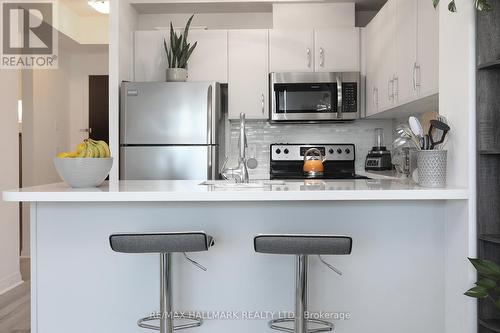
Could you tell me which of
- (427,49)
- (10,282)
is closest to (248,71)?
(427,49)

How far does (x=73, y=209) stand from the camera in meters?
2.22

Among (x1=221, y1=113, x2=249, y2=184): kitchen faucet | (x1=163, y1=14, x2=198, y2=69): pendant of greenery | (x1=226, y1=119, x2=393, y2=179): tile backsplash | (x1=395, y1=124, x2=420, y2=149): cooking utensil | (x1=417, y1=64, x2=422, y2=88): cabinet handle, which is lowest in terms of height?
(x1=221, y1=113, x2=249, y2=184): kitchen faucet

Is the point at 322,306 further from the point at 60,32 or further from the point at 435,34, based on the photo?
the point at 60,32

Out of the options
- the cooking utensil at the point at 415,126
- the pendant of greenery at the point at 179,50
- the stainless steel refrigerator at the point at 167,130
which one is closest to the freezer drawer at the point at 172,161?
the stainless steel refrigerator at the point at 167,130

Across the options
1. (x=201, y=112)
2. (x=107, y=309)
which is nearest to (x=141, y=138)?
(x=201, y=112)

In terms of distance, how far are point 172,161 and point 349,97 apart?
5.01 ft

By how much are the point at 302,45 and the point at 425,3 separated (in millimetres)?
1506

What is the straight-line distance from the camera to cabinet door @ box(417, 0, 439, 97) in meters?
2.56

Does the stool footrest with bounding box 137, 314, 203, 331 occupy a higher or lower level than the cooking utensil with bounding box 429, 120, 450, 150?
lower

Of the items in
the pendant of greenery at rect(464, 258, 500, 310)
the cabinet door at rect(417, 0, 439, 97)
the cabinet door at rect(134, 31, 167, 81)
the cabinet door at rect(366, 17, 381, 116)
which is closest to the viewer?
the pendant of greenery at rect(464, 258, 500, 310)

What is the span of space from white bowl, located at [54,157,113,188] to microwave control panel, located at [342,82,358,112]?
239cm

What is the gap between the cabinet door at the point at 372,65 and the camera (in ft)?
12.3

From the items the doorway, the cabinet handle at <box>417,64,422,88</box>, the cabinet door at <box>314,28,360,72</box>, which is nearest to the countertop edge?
the cabinet handle at <box>417,64,422,88</box>

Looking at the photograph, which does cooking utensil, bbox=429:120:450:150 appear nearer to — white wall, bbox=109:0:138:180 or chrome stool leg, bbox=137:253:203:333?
chrome stool leg, bbox=137:253:203:333
